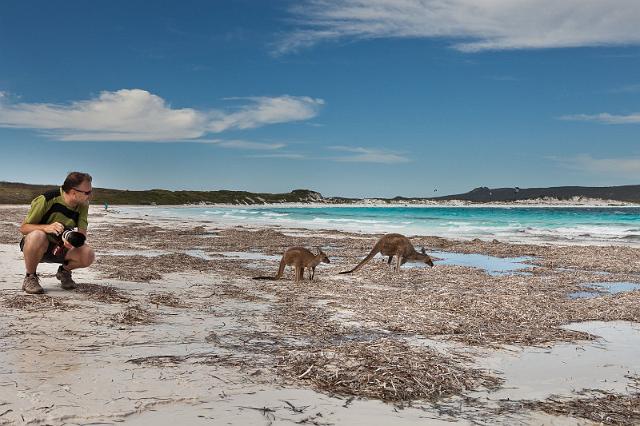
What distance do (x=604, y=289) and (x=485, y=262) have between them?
5.89 meters

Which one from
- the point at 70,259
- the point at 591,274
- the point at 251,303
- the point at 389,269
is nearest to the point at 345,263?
the point at 389,269

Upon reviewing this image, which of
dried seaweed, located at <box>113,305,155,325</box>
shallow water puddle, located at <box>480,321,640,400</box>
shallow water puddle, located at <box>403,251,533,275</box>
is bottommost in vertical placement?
shallow water puddle, located at <box>403,251,533,275</box>

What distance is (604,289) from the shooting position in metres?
12.2

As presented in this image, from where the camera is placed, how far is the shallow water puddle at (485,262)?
15.9m

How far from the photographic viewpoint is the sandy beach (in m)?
4.19

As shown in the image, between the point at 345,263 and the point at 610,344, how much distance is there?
10101 millimetres

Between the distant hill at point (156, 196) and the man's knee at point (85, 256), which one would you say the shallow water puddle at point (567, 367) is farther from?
the distant hill at point (156, 196)

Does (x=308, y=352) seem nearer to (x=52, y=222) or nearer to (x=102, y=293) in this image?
(x=102, y=293)

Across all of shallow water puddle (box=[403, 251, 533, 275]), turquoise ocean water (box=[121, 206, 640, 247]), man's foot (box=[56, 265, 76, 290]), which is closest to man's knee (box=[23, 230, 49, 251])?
man's foot (box=[56, 265, 76, 290])

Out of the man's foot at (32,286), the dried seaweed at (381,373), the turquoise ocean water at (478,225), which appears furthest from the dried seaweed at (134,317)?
the turquoise ocean water at (478,225)

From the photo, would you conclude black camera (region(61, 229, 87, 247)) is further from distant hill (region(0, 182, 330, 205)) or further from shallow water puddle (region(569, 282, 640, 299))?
distant hill (region(0, 182, 330, 205))

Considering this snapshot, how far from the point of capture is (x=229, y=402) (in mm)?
4230

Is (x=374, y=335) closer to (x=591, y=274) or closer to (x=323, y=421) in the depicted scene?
(x=323, y=421)

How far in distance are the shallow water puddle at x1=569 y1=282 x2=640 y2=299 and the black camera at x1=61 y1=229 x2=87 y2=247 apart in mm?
8836
